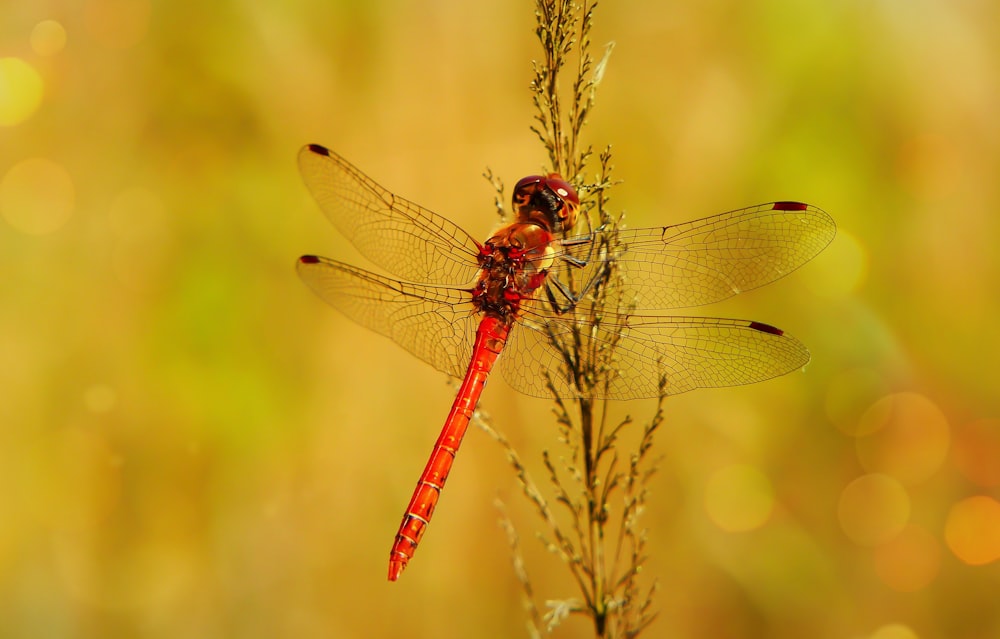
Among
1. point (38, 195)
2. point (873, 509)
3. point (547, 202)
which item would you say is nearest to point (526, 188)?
point (547, 202)

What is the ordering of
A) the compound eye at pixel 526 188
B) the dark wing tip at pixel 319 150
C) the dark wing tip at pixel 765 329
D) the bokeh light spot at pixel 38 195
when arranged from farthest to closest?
the bokeh light spot at pixel 38 195
the dark wing tip at pixel 319 150
the compound eye at pixel 526 188
the dark wing tip at pixel 765 329

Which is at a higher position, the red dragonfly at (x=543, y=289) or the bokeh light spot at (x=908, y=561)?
the red dragonfly at (x=543, y=289)

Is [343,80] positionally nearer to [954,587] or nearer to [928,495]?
[928,495]

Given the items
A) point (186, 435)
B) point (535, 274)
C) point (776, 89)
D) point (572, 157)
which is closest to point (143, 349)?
point (186, 435)

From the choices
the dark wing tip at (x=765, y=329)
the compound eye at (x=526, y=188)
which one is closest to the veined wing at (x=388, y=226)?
the compound eye at (x=526, y=188)

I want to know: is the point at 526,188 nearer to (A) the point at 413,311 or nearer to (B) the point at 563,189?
(B) the point at 563,189

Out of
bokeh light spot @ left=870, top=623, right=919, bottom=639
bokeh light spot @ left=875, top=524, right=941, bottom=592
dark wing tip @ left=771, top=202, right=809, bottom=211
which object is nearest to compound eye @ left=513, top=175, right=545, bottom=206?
dark wing tip @ left=771, top=202, right=809, bottom=211

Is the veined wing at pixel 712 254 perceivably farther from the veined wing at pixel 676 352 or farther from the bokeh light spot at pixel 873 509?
the bokeh light spot at pixel 873 509
